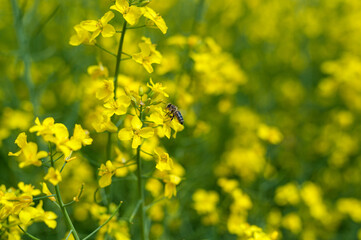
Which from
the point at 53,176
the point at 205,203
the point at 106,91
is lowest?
the point at 53,176

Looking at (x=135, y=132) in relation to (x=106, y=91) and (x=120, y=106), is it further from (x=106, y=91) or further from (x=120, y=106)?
(x=106, y=91)

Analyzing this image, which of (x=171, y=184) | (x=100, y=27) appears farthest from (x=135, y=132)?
(x=100, y=27)

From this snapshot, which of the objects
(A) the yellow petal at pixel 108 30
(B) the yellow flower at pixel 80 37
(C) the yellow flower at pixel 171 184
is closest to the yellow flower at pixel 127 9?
(A) the yellow petal at pixel 108 30

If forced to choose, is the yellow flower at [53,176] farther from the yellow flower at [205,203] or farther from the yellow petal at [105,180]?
the yellow flower at [205,203]

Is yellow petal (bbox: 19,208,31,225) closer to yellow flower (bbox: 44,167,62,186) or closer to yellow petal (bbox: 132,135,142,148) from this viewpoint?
yellow flower (bbox: 44,167,62,186)

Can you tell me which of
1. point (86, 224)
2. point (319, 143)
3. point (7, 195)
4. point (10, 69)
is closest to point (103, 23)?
point (7, 195)

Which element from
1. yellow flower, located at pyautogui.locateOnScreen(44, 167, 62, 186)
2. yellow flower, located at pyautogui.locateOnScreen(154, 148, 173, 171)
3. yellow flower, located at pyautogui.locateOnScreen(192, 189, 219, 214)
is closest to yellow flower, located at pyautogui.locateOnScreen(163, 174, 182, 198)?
yellow flower, located at pyautogui.locateOnScreen(154, 148, 173, 171)
